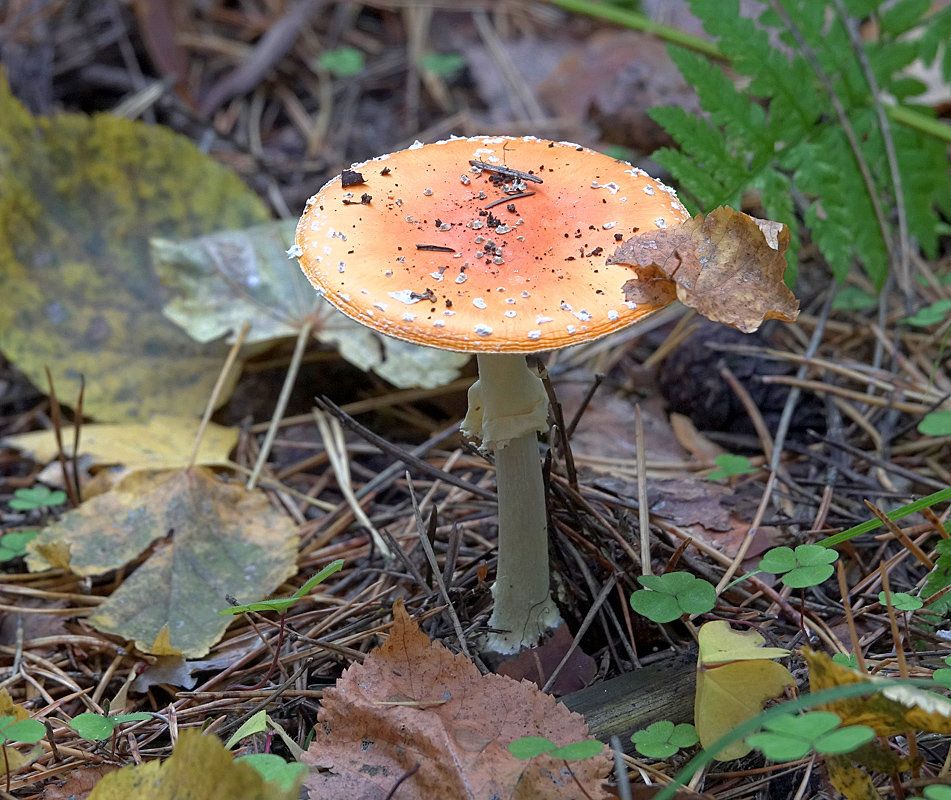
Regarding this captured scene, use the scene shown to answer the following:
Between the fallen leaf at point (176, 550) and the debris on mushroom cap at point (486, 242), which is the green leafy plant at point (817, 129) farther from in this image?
the fallen leaf at point (176, 550)

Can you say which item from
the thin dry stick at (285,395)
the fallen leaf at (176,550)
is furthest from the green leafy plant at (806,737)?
the thin dry stick at (285,395)

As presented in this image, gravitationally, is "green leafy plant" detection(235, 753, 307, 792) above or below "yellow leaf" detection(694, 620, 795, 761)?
below

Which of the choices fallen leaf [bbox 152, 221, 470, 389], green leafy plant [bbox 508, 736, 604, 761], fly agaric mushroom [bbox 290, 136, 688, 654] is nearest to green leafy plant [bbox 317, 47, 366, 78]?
fallen leaf [bbox 152, 221, 470, 389]

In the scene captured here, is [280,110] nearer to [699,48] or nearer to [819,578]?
[699,48]

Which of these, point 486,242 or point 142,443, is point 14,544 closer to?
point 142,443

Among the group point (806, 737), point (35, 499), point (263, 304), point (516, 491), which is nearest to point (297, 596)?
point (516, 491)

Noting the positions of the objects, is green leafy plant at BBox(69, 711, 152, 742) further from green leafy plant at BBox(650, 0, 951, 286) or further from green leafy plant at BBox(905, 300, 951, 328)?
green leafy plant at BBox(905, 300, 951, 328)

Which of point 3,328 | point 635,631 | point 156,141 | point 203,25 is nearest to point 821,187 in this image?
point 635,631
